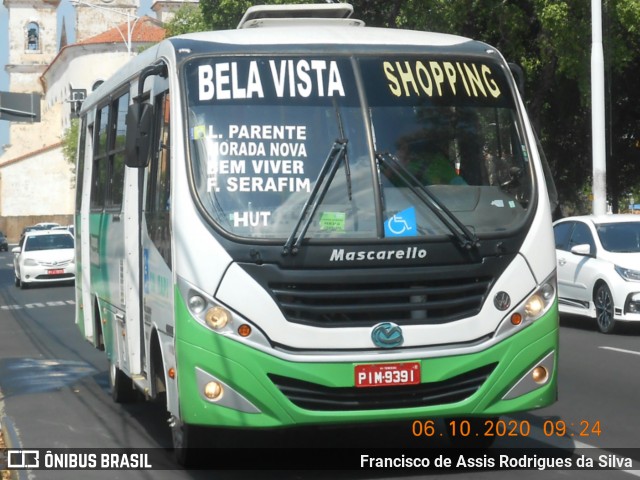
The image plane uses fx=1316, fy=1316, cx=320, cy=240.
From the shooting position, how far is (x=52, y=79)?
12588 cm

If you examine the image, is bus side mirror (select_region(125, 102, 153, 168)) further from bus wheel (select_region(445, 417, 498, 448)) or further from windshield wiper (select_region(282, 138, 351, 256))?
bus wheel (select_region(445, 417, 498, 448))

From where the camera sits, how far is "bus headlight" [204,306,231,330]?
7602mm

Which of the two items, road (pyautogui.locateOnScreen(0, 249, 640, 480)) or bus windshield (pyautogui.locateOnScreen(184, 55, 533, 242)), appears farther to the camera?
road (pyautogui.locateOnScreen(0, 249, 640, 480))

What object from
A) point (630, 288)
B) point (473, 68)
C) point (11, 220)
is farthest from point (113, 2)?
point (473, 68)

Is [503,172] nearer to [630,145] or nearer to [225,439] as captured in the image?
[225,439]

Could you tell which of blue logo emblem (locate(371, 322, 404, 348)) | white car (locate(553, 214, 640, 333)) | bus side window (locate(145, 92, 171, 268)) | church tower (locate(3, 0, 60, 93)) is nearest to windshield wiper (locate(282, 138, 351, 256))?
blue logo emblem (locate(371, 322, 404, 348))

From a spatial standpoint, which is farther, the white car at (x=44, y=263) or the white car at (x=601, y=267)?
the white car at (x=44, y=263)

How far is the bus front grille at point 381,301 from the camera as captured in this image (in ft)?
25.1

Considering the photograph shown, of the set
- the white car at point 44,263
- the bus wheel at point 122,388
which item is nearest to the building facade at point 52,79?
the white car at point 44,263

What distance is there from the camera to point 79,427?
1079 cm

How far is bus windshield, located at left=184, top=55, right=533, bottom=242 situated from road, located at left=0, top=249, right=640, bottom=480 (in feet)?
5.37

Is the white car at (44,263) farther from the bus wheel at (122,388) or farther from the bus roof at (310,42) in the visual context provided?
the bus roof at (310,42)

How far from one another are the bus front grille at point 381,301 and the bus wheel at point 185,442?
119 cm

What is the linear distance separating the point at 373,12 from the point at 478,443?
27.5m
